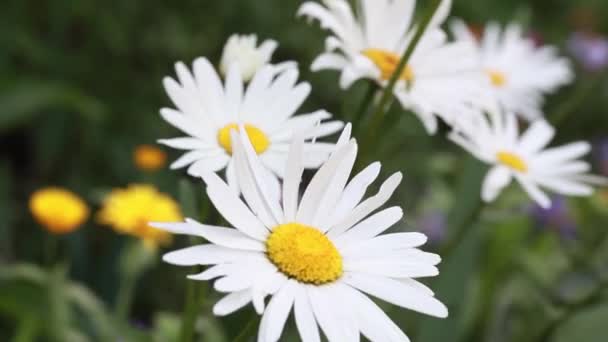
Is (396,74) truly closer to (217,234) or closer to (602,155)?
(217,234)

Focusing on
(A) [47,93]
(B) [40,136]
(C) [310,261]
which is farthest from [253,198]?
(B) [40,136]

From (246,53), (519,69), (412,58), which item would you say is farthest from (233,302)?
(519,69)

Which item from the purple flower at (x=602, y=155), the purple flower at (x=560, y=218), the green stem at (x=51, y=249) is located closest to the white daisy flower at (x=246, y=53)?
the green stem at (x=51, y=249)

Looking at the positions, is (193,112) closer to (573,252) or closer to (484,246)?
(573,252)

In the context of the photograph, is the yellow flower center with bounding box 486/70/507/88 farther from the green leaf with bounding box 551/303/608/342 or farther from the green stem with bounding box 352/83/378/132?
the green stem with bounding box 352/83/378/132

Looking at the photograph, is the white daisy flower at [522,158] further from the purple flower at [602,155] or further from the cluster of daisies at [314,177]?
the purple flower at [602,155]

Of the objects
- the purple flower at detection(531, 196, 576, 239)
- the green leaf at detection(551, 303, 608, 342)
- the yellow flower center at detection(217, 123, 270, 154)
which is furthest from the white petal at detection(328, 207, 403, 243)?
the purple flower at detection(531, 196, 576, 239)
